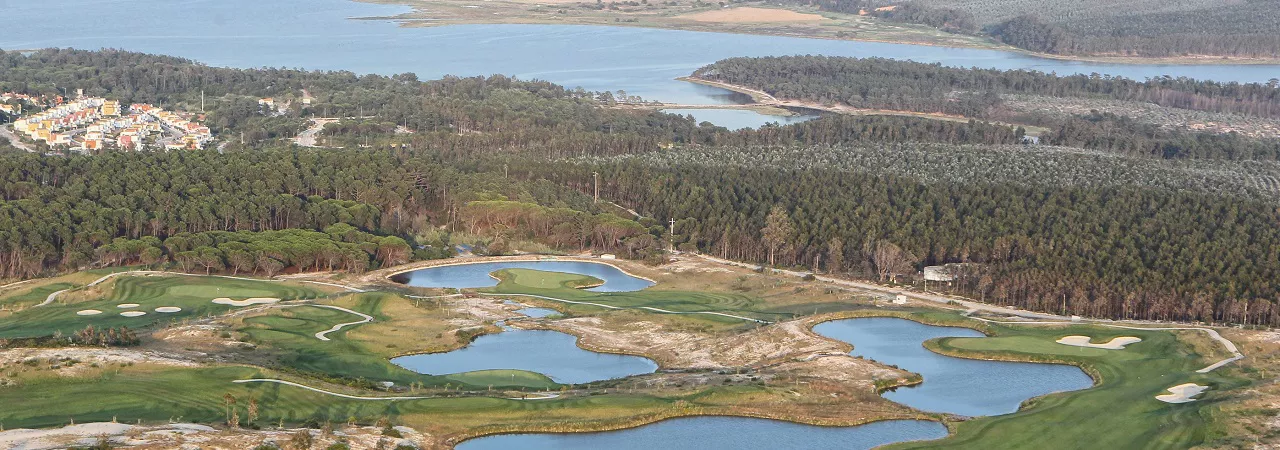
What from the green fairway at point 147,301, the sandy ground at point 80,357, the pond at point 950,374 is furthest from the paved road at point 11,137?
the pond at point 950,374

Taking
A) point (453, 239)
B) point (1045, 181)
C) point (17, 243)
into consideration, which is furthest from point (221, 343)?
point (1045, 181)

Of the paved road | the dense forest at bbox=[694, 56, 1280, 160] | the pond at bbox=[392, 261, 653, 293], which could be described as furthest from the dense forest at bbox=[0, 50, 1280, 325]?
the dense forest at bbox=[694, 56, 1280, 160]

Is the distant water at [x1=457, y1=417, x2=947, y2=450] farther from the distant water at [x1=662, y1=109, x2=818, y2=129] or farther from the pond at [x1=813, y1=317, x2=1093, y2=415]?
the distant water at [x1=662, y1=109, x2=818, y2=129]

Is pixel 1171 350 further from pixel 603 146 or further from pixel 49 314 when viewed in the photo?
pixel 603 146

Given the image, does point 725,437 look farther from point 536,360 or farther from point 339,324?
point 339,324

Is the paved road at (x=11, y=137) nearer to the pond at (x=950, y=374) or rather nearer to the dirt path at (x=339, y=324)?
the dirt path at (x=339, y=324)

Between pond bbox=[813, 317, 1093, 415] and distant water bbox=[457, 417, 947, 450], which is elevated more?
distant water bbox=[457, 417, 947, 450]

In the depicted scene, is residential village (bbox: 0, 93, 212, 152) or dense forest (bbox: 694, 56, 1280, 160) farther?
dense forest (bbox: 694, 56, 1280, 160)
